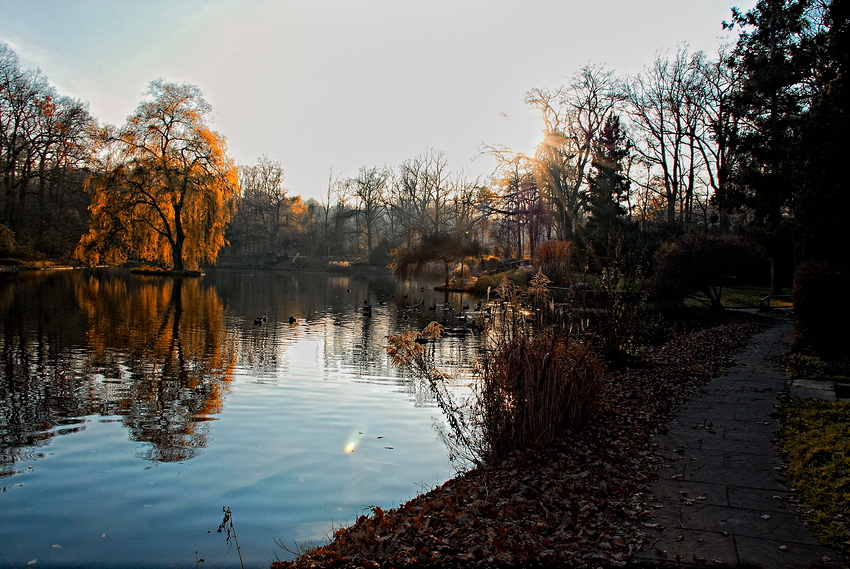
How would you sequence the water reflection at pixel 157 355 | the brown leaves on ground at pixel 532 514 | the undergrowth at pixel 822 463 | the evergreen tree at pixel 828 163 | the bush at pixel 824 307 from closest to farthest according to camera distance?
1. the brown leaves on ground at pixel 532 514
2. the undergrowth at pixel 822 463
3. the water reflection at pixel 157 355
4. the evergreen tree at pixel 828 163
5. the bush at pixel 824 307

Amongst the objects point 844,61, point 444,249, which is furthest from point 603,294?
point 444,249

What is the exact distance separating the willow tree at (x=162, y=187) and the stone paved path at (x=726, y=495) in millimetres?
35305

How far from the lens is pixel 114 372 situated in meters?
9.80

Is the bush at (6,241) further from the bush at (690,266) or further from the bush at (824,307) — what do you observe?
the bush at (824,307)

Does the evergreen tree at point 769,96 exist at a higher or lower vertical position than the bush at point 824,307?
higher

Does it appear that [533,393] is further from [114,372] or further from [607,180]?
[607,180]

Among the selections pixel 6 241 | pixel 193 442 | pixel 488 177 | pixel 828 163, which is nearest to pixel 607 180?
pixel 488 177

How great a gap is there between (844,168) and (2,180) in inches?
2014

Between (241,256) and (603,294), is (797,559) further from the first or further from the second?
(241,256)

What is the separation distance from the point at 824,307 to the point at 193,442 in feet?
32.7

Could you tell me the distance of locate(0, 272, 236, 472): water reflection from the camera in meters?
6.69

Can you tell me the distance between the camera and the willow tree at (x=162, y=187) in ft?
115

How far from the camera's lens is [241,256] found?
6412cm

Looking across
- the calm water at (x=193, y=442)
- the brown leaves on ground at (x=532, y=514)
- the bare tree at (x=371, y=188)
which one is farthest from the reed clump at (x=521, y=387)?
the bare tree at (x=371, y=188)
